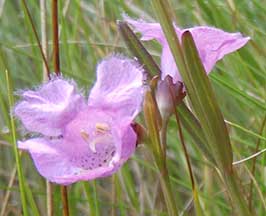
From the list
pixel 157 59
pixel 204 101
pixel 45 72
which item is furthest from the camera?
pixel 157 59

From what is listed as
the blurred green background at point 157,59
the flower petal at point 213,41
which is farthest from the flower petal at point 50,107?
the blurred green background at point 157,59

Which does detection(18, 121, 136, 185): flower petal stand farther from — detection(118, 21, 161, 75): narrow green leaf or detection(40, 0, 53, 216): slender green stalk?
detection(40, 0, 53, 216): slender green stalk

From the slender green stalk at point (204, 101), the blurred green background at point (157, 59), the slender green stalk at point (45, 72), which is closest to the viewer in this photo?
the slender green stalk at point (204, 101)

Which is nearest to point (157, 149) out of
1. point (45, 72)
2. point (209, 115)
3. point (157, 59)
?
point (209, 115)

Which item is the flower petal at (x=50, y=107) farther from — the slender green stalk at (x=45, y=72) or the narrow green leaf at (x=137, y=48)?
the slender green stalk at (x=45, y=72)

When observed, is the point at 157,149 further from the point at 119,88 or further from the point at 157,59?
the point at 157,59

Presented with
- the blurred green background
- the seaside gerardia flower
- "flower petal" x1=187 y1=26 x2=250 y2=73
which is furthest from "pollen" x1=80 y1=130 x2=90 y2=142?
the blurred green background

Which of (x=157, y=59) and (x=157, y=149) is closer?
(x=157, y=149)

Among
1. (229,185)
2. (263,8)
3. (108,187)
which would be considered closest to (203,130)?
(229,185)
